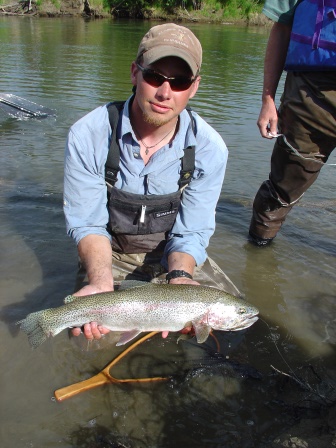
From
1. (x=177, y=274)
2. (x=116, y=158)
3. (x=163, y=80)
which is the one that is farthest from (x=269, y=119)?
(x=177, y=274)

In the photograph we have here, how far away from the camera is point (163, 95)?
2.96 m

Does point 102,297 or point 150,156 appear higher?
point 150,156

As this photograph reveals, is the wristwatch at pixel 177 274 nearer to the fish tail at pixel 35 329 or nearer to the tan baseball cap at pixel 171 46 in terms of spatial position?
the fish tail at pixel 35 329

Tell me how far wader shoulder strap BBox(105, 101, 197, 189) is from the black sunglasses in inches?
15.3

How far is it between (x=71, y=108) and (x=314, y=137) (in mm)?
7956

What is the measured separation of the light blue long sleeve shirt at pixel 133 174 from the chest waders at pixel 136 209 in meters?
0.05

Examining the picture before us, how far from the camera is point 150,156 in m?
3.32

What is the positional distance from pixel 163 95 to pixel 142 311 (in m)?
1.48

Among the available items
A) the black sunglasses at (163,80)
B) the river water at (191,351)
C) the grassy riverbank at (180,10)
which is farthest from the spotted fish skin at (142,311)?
the grassy riverbank at (180,10)

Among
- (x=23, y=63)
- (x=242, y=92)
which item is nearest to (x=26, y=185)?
(x=242, y=92)

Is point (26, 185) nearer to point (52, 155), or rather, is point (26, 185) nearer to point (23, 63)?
point (52, 155)

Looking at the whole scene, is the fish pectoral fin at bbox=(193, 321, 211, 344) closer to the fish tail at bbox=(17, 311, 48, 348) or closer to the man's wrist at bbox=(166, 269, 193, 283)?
the man's wrist at bbox=(166, 269, 193, 283)

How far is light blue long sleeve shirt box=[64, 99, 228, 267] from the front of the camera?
10.5ft

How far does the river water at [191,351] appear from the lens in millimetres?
2682
